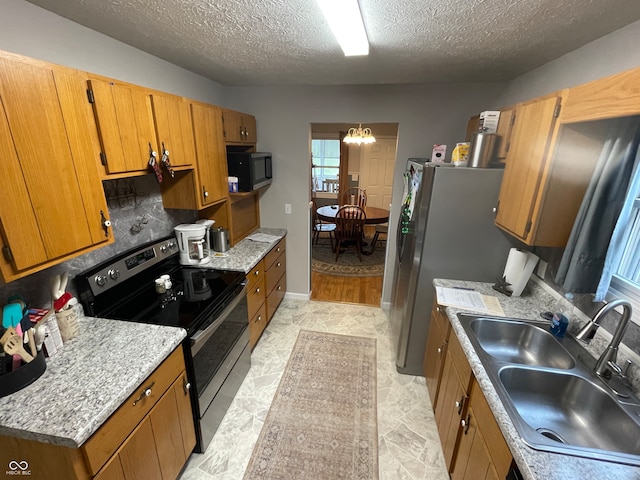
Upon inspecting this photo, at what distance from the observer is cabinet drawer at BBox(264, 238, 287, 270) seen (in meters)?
2.73

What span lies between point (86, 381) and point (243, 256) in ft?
4.67

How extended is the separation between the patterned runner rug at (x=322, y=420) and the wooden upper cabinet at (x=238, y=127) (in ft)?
6.67

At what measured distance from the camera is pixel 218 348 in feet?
5.85

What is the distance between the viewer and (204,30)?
152 centimetres

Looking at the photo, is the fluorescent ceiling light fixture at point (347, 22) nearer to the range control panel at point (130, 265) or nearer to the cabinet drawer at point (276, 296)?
the range control panel at point (130, 265)

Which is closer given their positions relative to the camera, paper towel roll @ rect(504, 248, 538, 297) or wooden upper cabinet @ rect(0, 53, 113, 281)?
wooden upper cabinet @ rect(0, 53, 113, 281)

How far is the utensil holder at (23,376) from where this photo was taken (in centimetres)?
99

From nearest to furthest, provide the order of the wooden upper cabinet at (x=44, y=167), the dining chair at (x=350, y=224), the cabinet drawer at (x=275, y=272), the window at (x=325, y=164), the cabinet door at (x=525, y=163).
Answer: the wooden upper cabinet at (x=44, y=167), the cabinet door at (x=525, y=163), the cabinet drawer at (x=275, y=272), the dining chair at (x=350, y=224), the window at (x=325, y=164)

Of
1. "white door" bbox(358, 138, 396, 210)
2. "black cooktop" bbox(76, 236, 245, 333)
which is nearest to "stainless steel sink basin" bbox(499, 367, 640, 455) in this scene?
"black cooktop" bbox(76, 236, 245, 333)

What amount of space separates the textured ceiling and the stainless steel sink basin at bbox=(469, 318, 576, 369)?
149 centimetres

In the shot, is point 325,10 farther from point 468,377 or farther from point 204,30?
point 468,377

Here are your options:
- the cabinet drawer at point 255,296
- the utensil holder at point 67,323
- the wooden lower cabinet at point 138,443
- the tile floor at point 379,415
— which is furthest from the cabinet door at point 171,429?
the cabinet drawer at point 255,296

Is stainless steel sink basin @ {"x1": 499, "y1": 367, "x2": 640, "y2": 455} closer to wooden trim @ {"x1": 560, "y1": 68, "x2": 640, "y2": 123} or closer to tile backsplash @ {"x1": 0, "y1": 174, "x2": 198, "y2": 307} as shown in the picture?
wooden trim @ {"x1": 560, "y1": 68, "x2": 640, "y2": 123}

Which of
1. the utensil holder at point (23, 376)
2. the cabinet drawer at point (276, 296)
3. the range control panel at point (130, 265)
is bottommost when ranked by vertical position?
the cabinet drawer at point (276, 296)
